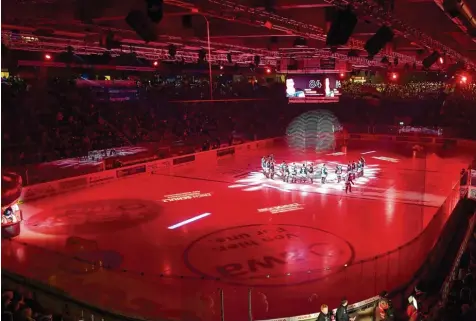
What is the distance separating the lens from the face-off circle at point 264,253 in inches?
463

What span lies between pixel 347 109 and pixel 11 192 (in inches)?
1531

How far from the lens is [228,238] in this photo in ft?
47.9

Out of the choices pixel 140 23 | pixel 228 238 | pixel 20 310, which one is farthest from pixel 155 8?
pixel 228 238

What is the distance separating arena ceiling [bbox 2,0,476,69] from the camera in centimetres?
1085

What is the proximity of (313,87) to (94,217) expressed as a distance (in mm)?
18951

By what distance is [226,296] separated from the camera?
867 centimetres

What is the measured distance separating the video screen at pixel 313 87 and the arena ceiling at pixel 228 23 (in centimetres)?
1036

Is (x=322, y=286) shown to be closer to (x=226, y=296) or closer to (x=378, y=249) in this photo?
(x=226, y=296)

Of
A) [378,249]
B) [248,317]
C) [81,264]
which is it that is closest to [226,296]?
[248,317]

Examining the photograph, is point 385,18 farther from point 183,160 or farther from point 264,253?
point 183,160

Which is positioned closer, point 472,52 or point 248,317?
point 248,317

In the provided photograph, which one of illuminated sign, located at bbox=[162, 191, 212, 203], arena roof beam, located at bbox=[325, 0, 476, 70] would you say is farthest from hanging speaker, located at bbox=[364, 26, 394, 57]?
illuminated sign, located at bbox=[162, 191, 212, 203]

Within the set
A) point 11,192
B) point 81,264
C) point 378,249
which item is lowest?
point 378,249

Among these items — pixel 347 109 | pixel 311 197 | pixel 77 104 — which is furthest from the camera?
pixel 347 109
